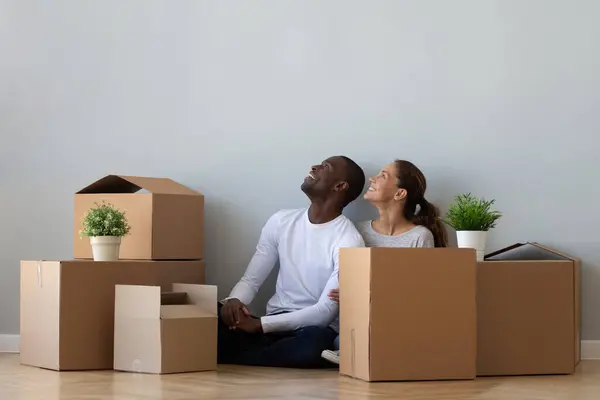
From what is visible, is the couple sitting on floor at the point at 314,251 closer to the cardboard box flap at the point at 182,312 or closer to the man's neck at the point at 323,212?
the man's neck at the point at 323,212

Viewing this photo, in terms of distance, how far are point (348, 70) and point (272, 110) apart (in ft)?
1.17

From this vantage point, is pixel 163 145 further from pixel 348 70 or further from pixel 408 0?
pixel 408 0

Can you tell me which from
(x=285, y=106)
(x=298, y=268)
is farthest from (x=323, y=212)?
(x=285, y=106)

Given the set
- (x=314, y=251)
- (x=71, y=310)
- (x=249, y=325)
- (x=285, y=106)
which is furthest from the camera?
(x=285, y=106)

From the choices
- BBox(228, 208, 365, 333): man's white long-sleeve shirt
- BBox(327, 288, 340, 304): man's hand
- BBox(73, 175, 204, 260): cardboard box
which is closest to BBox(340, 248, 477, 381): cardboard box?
BBox(327, 288, 340, 304): man's hand

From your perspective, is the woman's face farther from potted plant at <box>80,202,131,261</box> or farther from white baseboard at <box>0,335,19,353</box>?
white baseboard at <box>0,335,19,353</box>

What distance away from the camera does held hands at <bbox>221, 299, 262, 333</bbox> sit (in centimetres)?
358

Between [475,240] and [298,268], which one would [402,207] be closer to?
[475,240]

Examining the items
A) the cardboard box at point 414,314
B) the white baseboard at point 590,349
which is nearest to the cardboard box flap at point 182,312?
the cardboard box at point 414,314

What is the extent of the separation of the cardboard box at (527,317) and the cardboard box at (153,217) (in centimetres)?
116

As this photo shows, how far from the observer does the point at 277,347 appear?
11.4 feet

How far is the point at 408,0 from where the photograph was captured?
Result: 3820mm

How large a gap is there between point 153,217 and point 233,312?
0.48 meters

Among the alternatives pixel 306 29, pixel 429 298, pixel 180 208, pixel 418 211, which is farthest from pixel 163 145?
pixel 429 298
